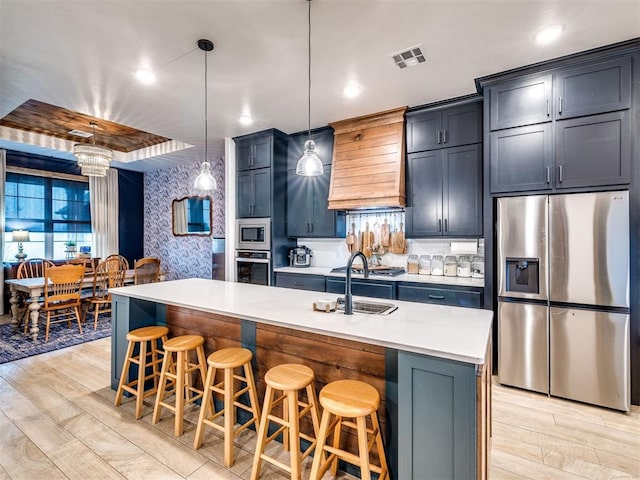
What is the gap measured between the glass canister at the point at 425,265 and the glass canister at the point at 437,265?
8 cm

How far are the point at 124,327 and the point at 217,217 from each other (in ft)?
11.2

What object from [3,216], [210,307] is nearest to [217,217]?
[3,216]

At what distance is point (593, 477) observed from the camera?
1.79m

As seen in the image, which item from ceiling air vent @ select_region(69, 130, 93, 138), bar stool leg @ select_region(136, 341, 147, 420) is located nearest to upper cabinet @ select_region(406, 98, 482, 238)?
bar stool leg @ select_region(136, 341, 147, 420)

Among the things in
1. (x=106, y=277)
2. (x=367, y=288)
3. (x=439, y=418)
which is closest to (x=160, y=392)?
(x=439, y=418)

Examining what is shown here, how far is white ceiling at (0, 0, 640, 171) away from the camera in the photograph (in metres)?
2.00

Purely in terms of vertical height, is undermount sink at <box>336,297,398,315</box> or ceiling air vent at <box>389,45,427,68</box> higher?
ceiling air vent at <box>389,45,427,68</box>

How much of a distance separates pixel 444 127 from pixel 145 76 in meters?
2.93

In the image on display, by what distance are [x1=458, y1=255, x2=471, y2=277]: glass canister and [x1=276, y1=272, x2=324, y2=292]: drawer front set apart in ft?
5.08

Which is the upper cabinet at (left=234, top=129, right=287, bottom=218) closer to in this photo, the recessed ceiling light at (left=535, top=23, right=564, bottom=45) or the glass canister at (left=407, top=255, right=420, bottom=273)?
the glass canister at (left=407, top=255, right=420, bottom=273)

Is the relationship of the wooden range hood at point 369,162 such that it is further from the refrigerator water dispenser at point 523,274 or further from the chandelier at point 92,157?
the chandelier at point 92,157

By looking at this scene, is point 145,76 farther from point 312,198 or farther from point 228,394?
point 228,394

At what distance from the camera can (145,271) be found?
202 inches

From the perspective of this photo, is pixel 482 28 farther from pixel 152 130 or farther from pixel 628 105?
pixel 152 130
